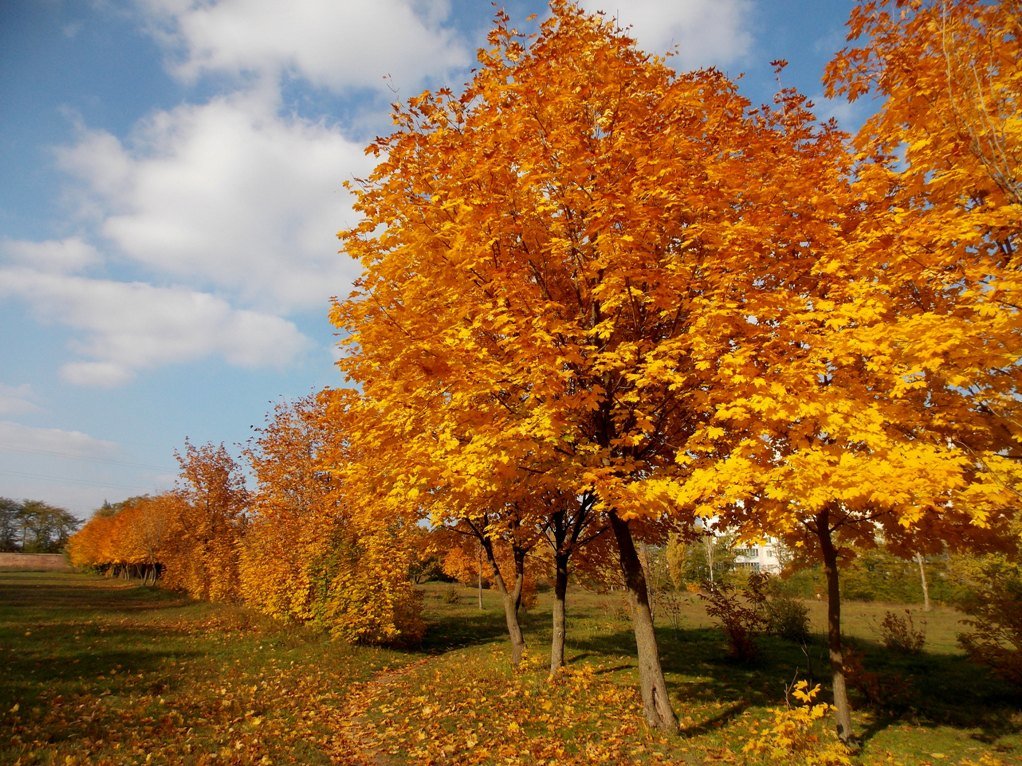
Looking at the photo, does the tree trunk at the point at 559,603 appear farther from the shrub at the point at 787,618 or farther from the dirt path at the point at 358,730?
the shrub at the point at 787,618

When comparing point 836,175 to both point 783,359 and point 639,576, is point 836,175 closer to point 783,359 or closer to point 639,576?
point 783,359

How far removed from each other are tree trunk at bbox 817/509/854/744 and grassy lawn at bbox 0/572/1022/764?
0.43m

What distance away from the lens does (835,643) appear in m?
8.24

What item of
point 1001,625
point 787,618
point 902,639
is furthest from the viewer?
point 787,618

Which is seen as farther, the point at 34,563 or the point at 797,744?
the point at 34,563

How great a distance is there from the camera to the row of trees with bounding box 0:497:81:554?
3824 inches

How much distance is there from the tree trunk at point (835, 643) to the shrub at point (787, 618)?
37.5ft

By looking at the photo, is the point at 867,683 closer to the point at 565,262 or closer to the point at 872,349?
the point at 872,349

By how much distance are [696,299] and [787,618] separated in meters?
17.8

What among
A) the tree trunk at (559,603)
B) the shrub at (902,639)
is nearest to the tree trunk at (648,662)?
the tree trunk at (559,603)

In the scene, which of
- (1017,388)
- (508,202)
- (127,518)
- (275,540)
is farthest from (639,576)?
(127,518)

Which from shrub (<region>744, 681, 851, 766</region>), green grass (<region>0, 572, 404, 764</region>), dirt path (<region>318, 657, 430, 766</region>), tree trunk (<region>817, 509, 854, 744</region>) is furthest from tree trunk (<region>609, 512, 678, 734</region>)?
green grass (<region>0, 572, 404, 764</region>)

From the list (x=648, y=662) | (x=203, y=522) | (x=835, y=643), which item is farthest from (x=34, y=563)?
(x=835, y=643)

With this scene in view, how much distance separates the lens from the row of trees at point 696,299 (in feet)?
18.6
